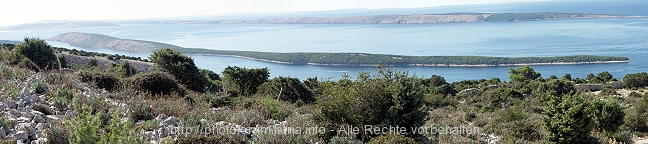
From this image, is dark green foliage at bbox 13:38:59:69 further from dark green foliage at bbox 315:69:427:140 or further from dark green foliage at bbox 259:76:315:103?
dark green foliage at bbox 315:69:427:140

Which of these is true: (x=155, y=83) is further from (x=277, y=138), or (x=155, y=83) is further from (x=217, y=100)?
(x=277, y=138)

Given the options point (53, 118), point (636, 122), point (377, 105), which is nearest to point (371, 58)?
point (636, 122)

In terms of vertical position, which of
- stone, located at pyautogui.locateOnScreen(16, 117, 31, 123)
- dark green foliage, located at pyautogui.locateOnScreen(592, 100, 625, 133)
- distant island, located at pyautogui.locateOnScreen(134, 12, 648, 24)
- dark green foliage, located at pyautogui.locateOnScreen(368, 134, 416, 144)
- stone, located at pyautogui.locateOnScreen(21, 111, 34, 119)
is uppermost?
distant island, located at pyautogui.locateOnScreen(134, 12, 648, 24)

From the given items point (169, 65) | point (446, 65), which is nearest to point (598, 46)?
point (446, 65)

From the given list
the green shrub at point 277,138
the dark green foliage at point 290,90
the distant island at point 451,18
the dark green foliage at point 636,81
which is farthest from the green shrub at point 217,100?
the distant island at point 451,18

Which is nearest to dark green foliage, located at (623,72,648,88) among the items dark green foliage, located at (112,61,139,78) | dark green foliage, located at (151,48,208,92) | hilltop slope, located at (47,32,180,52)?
dark green foliage, located at (151,48,208,92)

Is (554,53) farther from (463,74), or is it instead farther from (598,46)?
(463,74)

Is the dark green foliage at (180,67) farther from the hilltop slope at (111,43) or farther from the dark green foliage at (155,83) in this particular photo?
the hilltop slope at (111,43)
